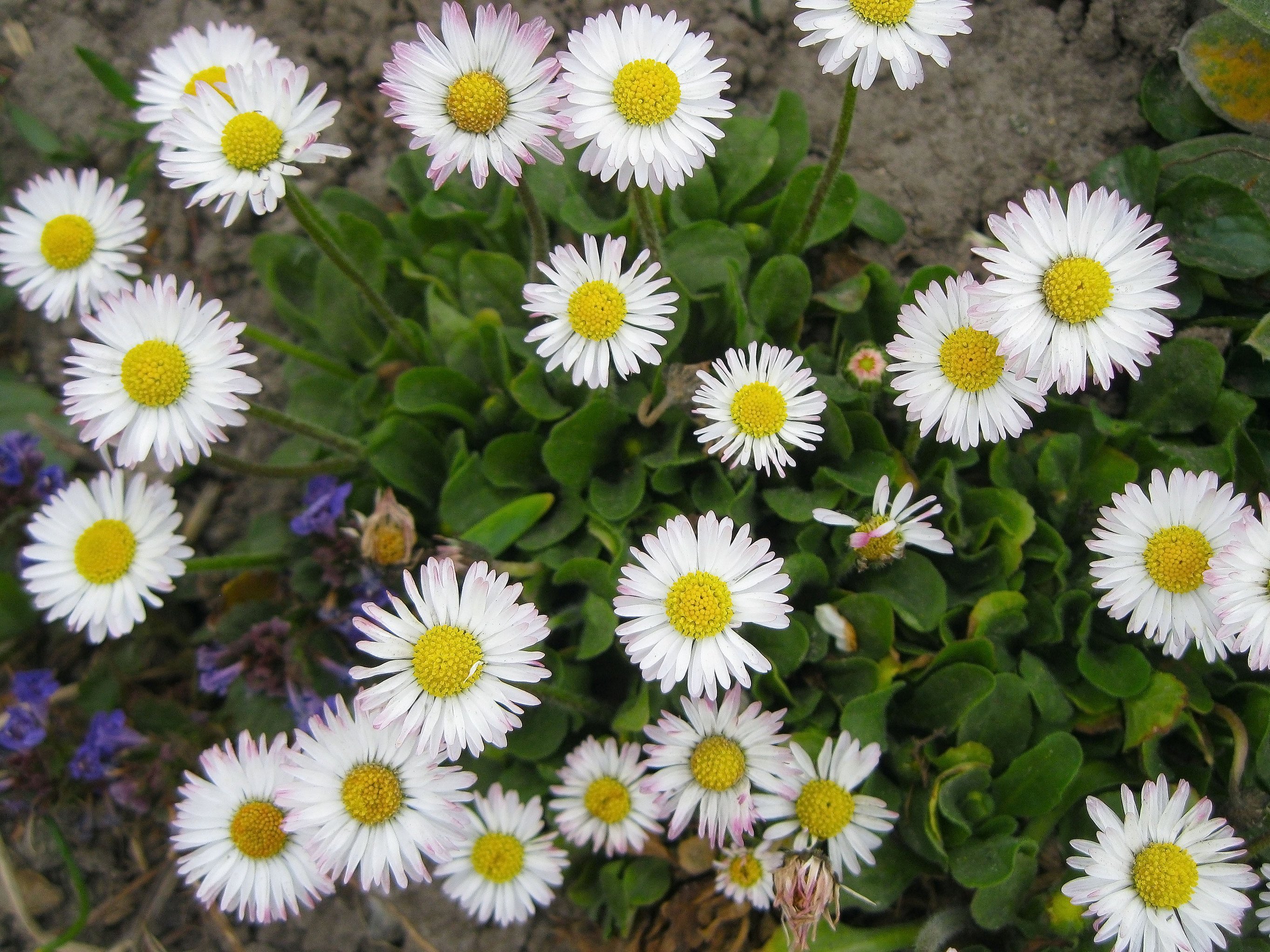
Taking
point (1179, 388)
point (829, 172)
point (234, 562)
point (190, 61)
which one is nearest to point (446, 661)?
point (234, 562)

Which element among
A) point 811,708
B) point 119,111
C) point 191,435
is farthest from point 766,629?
point 119,111

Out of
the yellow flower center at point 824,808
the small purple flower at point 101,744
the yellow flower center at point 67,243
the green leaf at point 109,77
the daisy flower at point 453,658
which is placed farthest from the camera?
the green leaf at point 109,77

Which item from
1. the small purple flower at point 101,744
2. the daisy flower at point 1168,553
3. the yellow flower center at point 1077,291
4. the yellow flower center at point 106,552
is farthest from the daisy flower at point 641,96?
the small purple flower at point 101,744

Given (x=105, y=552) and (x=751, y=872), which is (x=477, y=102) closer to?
(x=105, y=552)

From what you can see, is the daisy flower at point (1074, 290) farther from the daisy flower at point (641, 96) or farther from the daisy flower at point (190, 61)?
the daisy flower at point (190, 61)

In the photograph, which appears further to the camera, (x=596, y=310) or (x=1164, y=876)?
(x=596, y=310)
